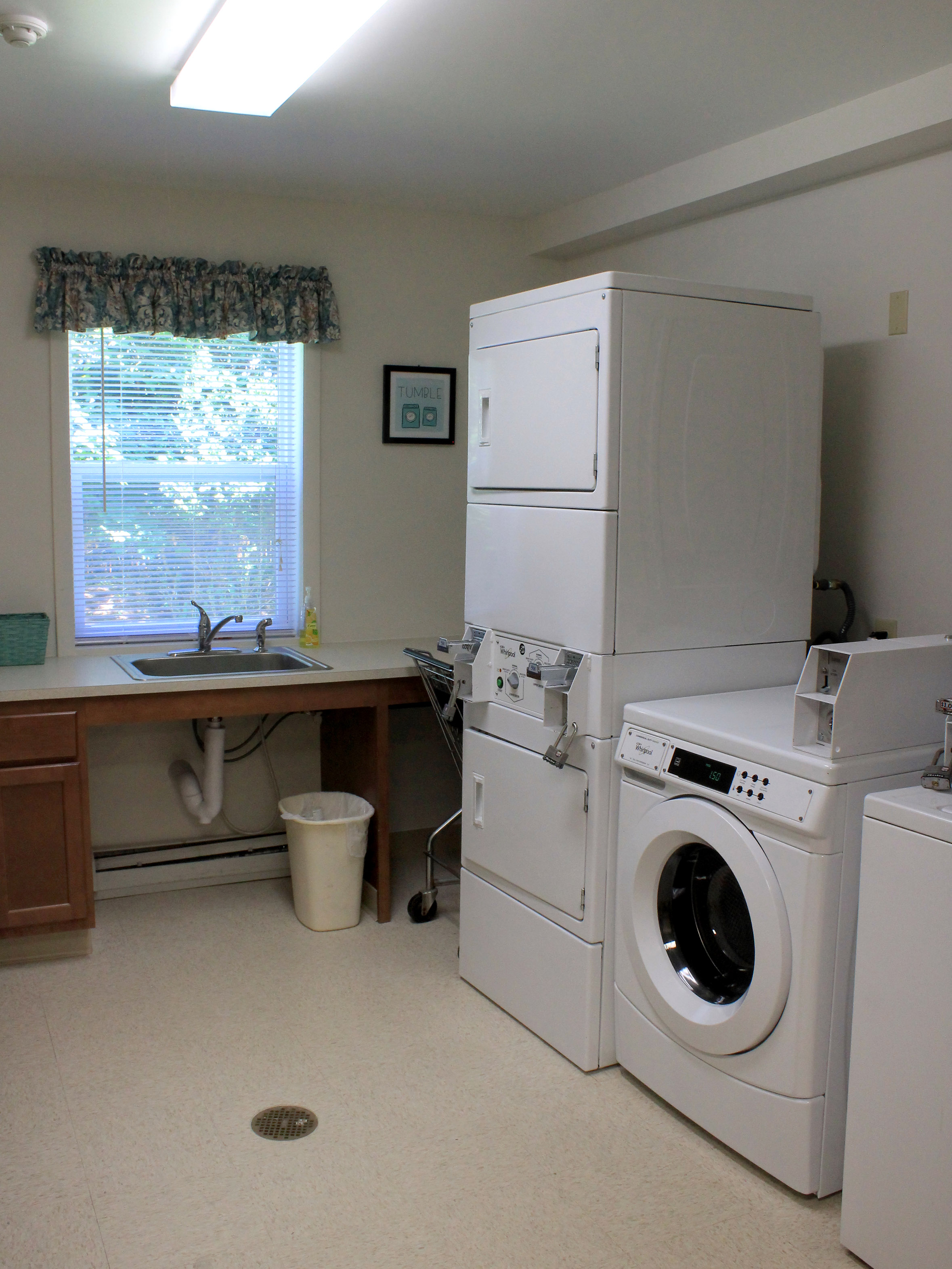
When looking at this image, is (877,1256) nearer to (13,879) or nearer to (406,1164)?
(406,1164)

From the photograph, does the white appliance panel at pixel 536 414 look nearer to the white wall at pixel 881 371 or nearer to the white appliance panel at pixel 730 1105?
the white wall at pixel 881 371

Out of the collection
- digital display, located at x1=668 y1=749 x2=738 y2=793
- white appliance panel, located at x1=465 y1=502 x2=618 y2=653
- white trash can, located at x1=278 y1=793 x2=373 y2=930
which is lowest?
white trash can, located at x1=278 y1=793 x2=373 y2=930

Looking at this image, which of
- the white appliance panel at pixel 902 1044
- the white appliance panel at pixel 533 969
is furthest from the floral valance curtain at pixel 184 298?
the white appliance panel at pixel 902 1044

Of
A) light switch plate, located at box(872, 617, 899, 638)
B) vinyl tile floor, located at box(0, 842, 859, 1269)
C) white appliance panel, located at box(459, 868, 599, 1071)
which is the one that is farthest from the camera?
light switch plate, located at box(872, 617, 899, 638)

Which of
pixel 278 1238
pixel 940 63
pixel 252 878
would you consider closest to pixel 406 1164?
pixel 278 1238

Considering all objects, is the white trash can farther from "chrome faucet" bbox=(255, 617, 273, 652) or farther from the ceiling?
the ceiling

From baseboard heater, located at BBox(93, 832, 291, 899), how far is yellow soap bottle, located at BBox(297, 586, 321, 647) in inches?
30.9

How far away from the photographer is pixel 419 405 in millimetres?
4332

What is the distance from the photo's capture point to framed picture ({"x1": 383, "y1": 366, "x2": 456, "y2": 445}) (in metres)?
4.27

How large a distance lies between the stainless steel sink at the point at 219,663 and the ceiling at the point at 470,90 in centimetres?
169

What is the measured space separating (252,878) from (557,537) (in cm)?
211

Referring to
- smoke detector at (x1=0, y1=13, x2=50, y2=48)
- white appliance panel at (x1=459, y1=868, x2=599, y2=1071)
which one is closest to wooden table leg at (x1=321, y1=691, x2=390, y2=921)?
white appliance panel at (x1=459, y1=868, x2=599, y2=1071)

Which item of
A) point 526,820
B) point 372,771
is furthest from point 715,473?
point 372,771

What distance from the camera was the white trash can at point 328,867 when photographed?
11.7 ft
